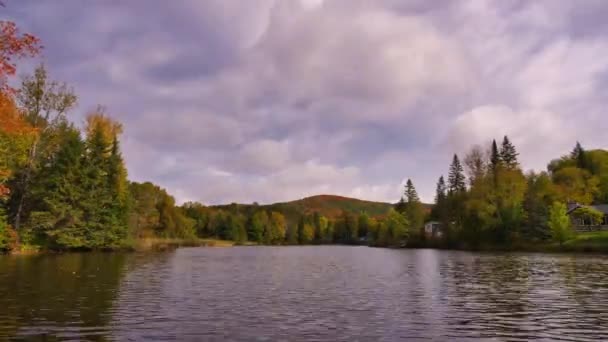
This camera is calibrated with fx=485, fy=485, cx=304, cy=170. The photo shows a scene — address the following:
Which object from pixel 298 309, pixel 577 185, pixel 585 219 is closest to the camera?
pixel 298 309

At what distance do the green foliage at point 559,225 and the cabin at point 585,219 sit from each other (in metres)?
16.4

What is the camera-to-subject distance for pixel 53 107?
227ft

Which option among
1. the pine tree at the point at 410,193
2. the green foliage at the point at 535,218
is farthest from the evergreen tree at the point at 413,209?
the green foliage at the point at 535,218

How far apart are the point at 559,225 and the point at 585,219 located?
31922mm

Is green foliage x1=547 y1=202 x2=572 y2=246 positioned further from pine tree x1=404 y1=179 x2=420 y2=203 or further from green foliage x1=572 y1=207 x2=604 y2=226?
pine tree x1=404 y1=179 x2=420 y2=203

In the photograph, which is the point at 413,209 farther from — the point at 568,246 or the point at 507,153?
the point at 568,246

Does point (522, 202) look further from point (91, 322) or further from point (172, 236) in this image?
point (91, 322)

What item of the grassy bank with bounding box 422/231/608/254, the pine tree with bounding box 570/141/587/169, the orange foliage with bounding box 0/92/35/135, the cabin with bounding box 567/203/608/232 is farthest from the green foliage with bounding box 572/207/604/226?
the orange foliage with bounding box 0/92/35/135

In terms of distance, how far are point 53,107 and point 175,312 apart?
5988cm

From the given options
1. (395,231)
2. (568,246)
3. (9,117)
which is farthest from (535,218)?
(9,117)

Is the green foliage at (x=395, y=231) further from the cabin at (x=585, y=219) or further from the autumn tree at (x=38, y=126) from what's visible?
the autumn tree at (x=38, y=126)

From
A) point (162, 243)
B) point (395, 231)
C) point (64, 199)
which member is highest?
point (64, 199)

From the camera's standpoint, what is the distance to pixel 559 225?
3287 inches

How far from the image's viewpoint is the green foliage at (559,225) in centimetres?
8344
